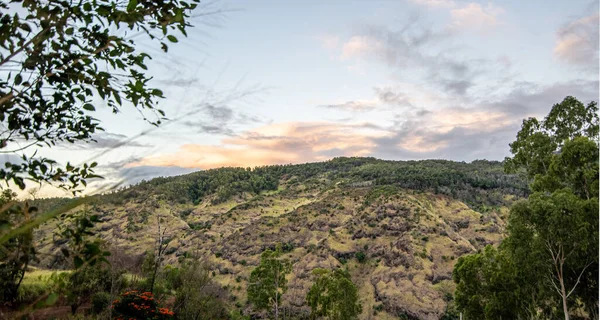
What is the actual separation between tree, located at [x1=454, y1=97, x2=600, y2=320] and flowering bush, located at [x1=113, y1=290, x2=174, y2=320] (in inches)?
494

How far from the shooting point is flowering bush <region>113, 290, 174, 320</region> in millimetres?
12383

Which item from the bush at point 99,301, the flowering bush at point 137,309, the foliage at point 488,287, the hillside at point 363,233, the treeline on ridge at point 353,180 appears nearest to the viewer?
the flowering bush at point 137,309

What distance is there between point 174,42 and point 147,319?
12.5 meters

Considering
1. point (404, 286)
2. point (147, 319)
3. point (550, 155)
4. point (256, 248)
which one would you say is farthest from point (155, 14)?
point (256, 248)

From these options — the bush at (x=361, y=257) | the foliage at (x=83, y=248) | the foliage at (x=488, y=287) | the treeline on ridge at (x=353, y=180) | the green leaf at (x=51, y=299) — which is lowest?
the bush at (x=361, y=257)

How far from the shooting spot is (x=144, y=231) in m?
70.6

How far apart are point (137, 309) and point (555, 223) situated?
46.5 feet

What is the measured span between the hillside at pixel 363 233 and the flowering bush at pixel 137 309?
18.3 m

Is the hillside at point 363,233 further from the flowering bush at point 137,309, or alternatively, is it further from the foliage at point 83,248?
the foliage at point 83,248

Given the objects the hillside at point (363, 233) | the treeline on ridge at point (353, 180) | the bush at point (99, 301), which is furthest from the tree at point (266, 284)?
the treeline on ridge at point (353, 180)

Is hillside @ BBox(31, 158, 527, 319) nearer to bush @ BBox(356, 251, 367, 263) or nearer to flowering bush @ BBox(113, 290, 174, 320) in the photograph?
bush @ BBox(356, 251, 367, 263)

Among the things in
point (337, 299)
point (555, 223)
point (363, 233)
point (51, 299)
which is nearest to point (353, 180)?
point (363, 233)

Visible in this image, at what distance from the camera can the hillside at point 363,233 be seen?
1845 inches

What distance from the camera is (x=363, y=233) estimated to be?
59781 mm
